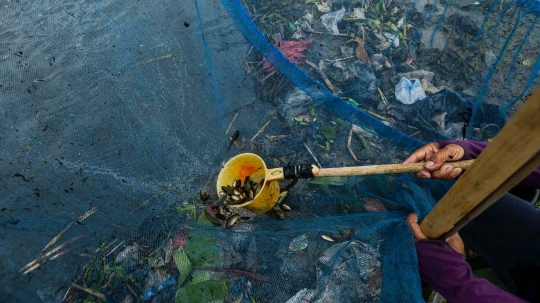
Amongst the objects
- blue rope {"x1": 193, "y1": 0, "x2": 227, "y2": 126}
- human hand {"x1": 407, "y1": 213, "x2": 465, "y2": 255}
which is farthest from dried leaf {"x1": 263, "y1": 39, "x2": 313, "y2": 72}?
human hand {"x1": 407, "y1": 213, "x2": 465, "y2": 255}

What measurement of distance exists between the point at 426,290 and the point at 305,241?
0.96 m

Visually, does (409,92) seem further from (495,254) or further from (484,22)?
(495,254)

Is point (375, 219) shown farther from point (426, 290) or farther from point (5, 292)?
point (5, 292)

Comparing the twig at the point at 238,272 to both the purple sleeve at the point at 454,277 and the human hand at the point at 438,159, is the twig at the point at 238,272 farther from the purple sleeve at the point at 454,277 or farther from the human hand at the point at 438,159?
the human hand at the point at 438,159

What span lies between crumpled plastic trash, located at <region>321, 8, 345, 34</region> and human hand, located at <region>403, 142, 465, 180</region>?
196cm

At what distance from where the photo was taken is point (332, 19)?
12.3ft

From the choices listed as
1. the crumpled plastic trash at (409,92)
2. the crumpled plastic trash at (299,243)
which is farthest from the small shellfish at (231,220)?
the crumpled plastic trash at (409,92)

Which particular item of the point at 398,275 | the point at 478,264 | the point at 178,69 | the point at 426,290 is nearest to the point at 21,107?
the point at 178,69

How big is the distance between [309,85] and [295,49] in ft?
2.55

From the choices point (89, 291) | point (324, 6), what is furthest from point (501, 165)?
point (324, 6)

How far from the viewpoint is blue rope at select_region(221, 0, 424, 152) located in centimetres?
272

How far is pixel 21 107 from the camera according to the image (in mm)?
2486

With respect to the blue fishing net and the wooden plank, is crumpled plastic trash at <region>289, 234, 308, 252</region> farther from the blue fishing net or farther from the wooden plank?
the wooden plank

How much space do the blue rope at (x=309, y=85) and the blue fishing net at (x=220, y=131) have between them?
1cm
